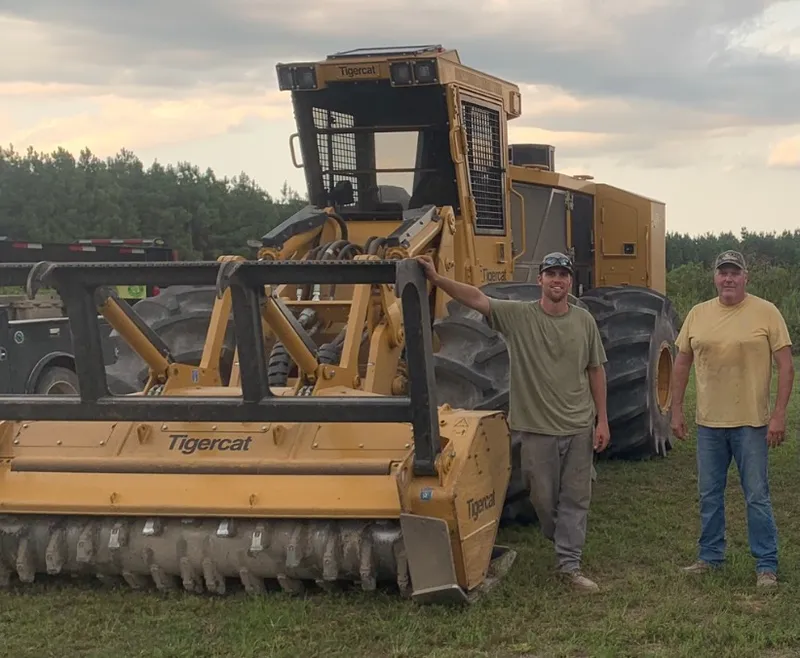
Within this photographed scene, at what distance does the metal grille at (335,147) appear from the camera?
24.1ft

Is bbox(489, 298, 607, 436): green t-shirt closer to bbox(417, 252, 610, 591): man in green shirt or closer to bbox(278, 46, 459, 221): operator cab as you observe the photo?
bbox(417, 252, 610, 591): man in green shirt

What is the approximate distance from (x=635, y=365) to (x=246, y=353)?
4.19 meters

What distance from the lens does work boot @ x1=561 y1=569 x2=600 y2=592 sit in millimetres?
5277

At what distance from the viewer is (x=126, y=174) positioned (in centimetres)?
5972

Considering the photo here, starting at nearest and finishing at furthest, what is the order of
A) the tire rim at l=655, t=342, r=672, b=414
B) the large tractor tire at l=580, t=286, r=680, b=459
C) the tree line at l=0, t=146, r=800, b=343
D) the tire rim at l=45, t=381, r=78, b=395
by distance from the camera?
the large tractor tire at l=580, t=286, r=680, b=459
the tire rim at l=655, t=342, r=672, b=414
the tire rim at l=45, t=381, r=78, b=395
the tree line at l=0, t=146, r=800, b=343

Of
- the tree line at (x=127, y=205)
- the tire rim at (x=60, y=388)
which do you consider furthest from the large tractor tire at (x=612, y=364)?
the tree line at (x=127, y=205)

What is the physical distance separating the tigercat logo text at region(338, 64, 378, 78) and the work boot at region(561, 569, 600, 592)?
11.2 ft

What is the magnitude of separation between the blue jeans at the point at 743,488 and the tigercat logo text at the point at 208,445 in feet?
7.83

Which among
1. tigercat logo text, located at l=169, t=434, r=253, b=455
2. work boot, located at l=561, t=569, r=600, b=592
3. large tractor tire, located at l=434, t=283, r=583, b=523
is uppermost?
large tractor tire, located at l=434, t=283, r=583, b=523

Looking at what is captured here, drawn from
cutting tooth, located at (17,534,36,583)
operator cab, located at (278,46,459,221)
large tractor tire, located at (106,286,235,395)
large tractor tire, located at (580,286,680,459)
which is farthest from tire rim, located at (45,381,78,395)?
cutting tooth, located at (17,534,36,583)

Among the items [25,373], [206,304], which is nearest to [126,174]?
[25,373]

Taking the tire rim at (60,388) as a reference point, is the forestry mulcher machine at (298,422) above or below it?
above

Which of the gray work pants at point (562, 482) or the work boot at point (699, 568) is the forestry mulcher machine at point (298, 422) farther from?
the work boot at point (699, 568)

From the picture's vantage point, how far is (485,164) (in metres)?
7.42
